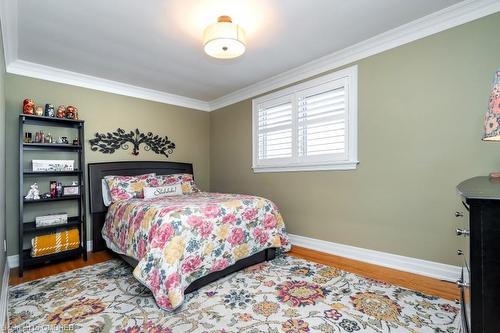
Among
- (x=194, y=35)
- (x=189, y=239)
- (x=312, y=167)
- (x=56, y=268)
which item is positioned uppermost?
(x=194, y=35)

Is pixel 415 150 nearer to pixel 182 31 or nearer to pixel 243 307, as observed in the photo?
pixel 243 307

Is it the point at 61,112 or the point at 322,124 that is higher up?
the point at 61,112

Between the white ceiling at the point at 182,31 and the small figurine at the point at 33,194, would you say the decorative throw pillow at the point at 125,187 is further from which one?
the white ceiling at the point at 182,31

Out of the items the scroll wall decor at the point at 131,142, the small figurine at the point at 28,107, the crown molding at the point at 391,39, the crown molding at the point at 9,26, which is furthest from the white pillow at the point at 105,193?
the crown molding at the point at 391,39

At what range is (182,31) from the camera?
2.46 metres

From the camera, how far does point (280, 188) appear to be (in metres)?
3.78

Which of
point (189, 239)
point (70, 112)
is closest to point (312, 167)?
point (189, 239)

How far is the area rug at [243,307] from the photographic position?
170 centimetres

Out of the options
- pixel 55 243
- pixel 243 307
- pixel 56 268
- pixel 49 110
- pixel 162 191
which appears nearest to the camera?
pixel 243 307

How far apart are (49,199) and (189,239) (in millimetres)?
2008

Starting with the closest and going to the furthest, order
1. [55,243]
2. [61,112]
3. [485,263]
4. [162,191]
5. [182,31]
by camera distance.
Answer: [485,263] < [182,31] < [55,243] < [61,112] < [162,191]

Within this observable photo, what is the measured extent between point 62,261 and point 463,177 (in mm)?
4367

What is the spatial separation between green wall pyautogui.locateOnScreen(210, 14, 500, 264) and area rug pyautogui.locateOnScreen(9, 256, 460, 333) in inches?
25.3

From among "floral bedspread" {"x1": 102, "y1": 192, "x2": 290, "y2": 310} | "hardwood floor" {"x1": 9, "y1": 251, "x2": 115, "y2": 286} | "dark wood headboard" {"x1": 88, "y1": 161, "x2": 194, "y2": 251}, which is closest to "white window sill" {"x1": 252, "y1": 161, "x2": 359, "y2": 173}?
"floral bedspread" {"x1": 102, "y1": 192, "x2": 290, "y2": 310}
